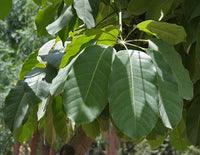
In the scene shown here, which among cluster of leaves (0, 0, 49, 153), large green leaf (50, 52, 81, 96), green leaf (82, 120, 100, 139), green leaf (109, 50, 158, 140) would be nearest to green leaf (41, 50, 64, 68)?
large green leaf (50, 52, 81, 96)

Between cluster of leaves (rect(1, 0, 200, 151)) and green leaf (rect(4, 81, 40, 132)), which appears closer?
cluster of leaves (rect(1, 0, 200, 151))

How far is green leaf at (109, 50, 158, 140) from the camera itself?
82 cm

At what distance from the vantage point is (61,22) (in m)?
1.17

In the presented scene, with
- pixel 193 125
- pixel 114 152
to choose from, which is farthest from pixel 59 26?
pixel 114 152

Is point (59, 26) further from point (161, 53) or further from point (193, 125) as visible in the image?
point (193, 125)

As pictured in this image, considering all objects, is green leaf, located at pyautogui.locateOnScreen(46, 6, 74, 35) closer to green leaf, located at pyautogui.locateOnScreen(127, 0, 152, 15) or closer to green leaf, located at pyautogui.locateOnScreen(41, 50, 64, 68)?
green leaf, located at pyautogui.locateOnScreen(41, 50, 64, 68)

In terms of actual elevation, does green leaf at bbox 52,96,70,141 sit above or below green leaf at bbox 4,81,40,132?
below

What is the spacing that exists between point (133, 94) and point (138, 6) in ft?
1.65

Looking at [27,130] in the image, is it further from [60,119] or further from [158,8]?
[158,8]

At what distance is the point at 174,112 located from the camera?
889 mm

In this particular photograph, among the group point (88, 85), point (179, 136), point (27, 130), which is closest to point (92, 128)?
point (27, 130)

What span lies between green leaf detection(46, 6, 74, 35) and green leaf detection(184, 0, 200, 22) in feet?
1.13

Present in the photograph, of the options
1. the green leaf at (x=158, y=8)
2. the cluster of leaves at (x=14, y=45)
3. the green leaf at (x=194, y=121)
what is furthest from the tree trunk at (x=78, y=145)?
the cluster of leaves at (x=14, y=45)

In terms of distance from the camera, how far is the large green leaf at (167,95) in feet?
2.90
